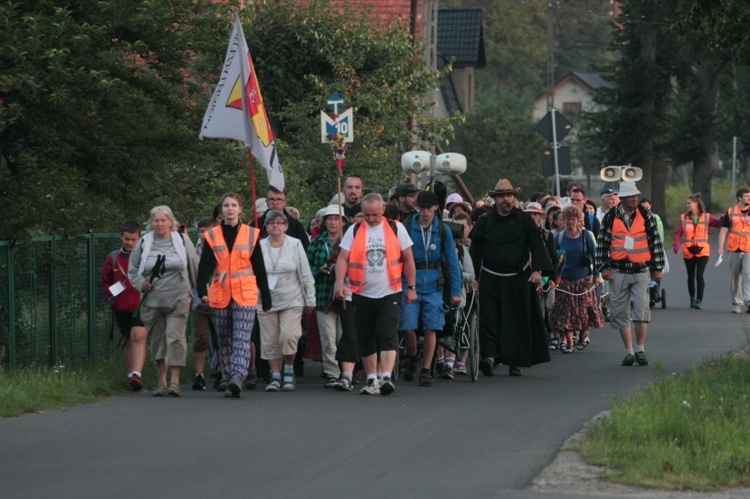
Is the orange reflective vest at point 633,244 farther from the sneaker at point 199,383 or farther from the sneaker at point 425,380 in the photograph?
the sneaker at point 199,383

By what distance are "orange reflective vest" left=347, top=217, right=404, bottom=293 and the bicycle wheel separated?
5.11 ft

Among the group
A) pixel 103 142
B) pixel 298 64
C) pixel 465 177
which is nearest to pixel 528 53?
pixel 465 177

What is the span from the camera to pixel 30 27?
1451 centimetres

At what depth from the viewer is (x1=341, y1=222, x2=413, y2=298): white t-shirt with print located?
1396 cm

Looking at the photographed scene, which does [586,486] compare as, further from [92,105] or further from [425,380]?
[92,105]

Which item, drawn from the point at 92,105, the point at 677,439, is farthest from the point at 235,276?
the point at 677,439

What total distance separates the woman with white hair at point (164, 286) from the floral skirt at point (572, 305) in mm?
6140

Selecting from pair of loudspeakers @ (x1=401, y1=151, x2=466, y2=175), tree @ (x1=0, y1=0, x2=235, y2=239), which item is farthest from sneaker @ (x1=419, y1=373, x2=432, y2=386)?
pair of loudspeakers @ (x1=401, y1=151, x2=466, y2=175)

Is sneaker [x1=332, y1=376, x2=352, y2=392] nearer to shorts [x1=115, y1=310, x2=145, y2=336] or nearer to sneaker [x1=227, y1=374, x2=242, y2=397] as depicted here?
sneaker [x1=227, y1=374, x2=242, y2=397]

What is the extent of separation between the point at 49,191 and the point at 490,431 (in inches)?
219

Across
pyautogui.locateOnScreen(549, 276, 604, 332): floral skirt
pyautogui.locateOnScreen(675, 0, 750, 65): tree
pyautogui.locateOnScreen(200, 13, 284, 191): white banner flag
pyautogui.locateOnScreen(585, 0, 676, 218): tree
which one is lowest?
pyautogui.locateOnScreen(549, 276, 604, 332): floral skirt

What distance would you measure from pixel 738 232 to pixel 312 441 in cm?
1521

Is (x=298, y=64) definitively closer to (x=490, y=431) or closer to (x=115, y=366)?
(x=115, y=366)

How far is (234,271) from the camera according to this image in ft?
45.0
